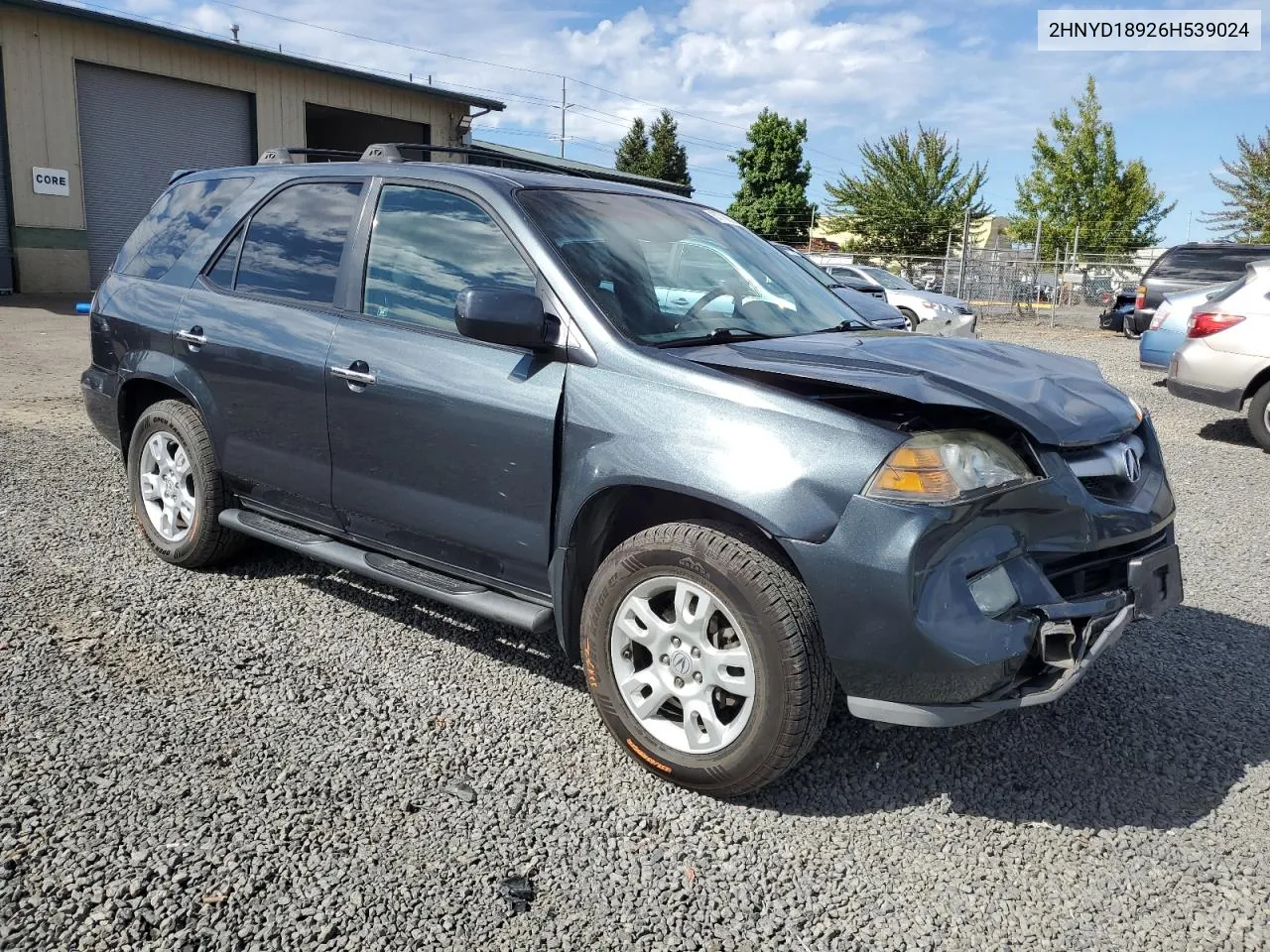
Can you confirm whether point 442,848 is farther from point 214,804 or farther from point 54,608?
point 54,608

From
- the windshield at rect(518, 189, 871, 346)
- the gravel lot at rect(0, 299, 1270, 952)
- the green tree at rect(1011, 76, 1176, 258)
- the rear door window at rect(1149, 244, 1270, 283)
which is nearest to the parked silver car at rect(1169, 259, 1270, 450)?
the gravel lot at rect(0, 299, 1270, 952)

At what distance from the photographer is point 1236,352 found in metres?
8.61

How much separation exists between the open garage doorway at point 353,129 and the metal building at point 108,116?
4.01ft

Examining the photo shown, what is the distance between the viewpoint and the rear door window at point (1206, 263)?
54.4ft

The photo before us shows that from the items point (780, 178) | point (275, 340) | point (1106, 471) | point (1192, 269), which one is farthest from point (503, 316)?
point (780, 178)

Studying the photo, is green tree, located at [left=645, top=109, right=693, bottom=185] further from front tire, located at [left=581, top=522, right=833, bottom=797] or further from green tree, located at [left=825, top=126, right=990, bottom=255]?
front tire, located at [left=581, top=522, right=833, bottom=797]

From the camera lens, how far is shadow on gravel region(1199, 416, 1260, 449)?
30.0ft

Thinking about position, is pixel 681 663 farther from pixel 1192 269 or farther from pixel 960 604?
pixel 1192 269

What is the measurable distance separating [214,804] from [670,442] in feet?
5.37

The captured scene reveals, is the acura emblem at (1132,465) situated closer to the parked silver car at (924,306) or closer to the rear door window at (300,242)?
the rear door window at (300,242)

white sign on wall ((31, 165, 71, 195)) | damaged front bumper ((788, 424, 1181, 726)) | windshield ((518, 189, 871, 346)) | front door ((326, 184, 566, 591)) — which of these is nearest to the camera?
damaged front bumper ((788, 424, 1181, 726))

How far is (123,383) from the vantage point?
191 inches

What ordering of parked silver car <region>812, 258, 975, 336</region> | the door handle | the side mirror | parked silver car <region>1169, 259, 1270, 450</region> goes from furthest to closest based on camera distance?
parked silver car <region>812, 258, 975, 336</region> < parked silver car <region>1169, 259, 1270, 450</region> < the door handle < the side mirror

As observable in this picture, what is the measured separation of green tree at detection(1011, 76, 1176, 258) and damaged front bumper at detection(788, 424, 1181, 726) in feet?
129
